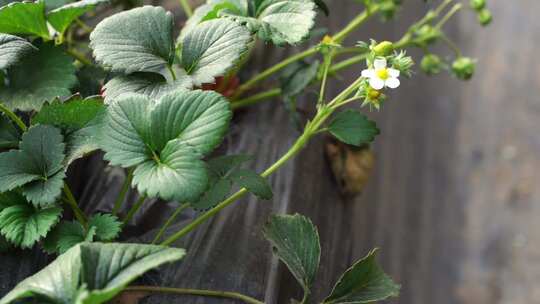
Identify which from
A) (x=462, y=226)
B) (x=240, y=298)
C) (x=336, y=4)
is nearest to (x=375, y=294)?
(x=240, y=298)

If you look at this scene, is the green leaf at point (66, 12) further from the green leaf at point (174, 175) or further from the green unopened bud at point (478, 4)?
the green unopened bud at point (478, 4)

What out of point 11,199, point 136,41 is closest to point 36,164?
point 11,199

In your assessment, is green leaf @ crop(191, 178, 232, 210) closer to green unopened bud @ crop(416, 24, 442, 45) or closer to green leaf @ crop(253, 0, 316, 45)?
green leaf @ crop(253, 0, 316, 45)

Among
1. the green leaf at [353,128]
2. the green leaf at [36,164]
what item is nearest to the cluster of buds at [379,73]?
the green leaf at [353,128]

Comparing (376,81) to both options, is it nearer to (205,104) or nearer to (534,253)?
(205,104)

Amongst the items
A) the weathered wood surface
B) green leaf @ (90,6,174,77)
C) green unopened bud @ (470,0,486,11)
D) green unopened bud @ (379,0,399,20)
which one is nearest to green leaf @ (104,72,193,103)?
green leaf @ (90,6,174,77)

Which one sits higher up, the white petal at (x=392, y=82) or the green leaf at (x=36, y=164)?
the white petal at (x=392, y=82)

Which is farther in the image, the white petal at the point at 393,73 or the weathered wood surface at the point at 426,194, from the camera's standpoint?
the weathered wood surface at the point at 426,194
